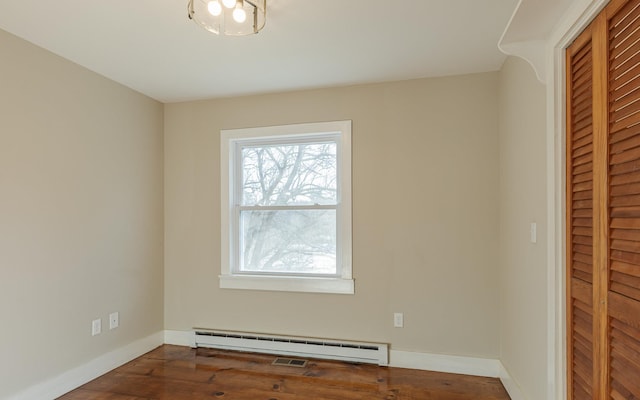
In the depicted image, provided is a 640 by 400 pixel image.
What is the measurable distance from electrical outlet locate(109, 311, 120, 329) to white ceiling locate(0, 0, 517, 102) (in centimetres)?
196

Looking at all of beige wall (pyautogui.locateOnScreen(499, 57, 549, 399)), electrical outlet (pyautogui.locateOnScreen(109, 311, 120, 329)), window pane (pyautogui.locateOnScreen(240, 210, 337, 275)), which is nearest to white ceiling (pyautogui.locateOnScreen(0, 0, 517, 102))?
beige wall (pyautogui.locateOnScreen(499, 57, 549, 399))

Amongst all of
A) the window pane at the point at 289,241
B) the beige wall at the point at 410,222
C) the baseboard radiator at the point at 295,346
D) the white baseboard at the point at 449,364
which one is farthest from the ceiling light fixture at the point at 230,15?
the white baseboard at the point at 449,364

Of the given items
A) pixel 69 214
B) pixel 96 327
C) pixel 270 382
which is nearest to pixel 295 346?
pixel 270 382

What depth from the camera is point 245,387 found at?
267 centimetres

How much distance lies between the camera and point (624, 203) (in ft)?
3.69

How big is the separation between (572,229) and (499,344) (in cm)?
174

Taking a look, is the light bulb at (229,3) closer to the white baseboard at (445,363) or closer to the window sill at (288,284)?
the window sill at (288,284)

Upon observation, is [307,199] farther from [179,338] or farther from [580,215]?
[580,215]

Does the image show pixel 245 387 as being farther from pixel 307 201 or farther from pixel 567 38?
pixel 567 38

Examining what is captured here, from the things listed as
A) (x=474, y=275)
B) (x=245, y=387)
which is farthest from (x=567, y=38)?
(x=245, y=387)

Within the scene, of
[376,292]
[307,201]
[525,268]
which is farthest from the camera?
[307,201]

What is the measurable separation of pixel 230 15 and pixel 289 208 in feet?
5.88

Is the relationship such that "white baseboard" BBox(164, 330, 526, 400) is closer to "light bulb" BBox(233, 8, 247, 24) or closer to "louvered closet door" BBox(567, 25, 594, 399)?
"louvered closet door" BBox(567, 25, 594, 399)

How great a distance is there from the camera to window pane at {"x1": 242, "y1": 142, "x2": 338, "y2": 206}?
130 inches
